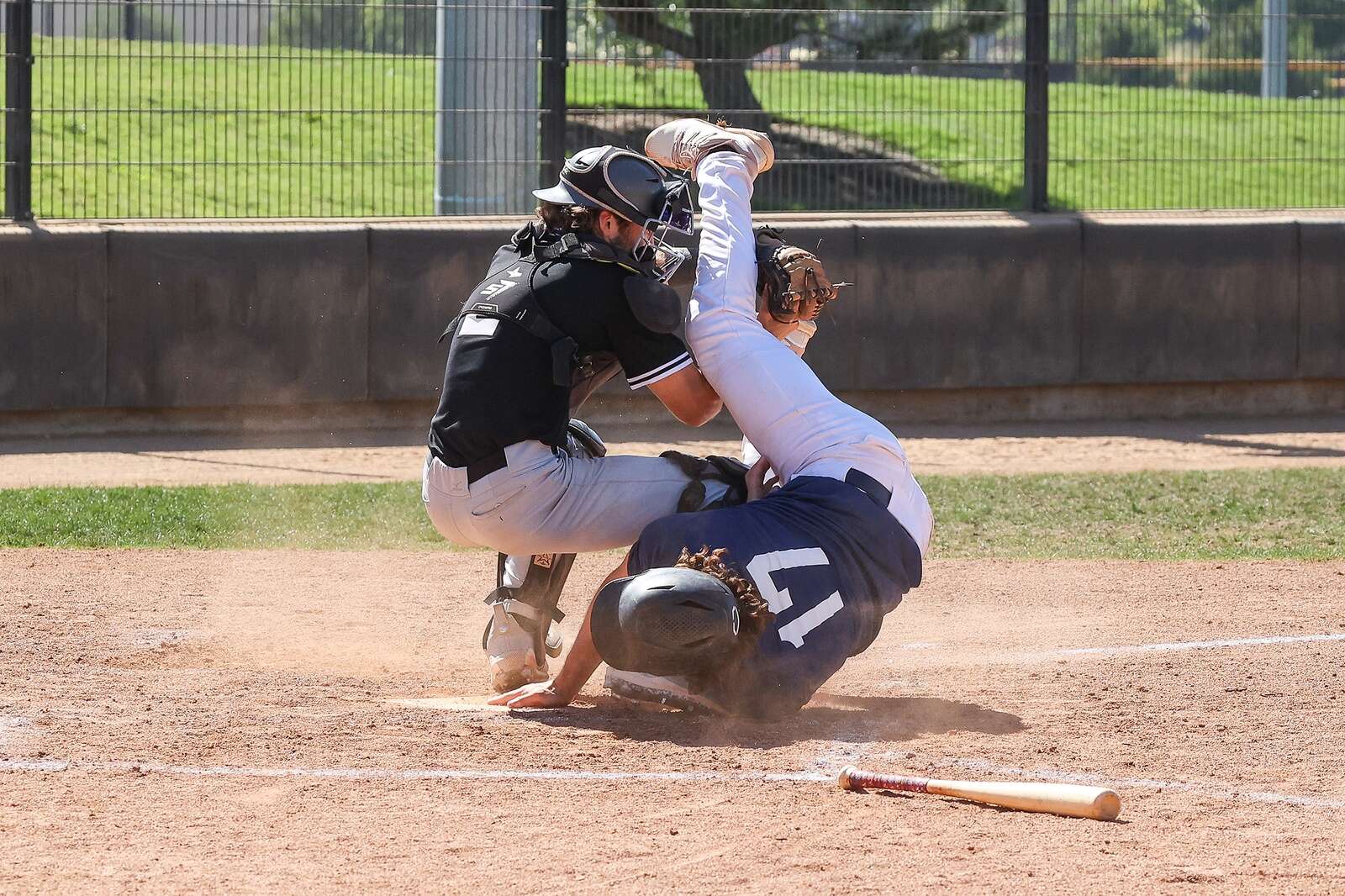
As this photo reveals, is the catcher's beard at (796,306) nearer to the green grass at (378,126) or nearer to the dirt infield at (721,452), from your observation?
the dirt infield at (721,452)

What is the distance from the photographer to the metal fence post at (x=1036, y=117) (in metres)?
12.3

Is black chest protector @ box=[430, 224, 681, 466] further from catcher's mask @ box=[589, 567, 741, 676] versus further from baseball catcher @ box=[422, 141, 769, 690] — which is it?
catcher's mask @ box=[589, 567, 741, 676]

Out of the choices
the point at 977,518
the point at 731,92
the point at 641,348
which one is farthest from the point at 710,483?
the point at 731,92

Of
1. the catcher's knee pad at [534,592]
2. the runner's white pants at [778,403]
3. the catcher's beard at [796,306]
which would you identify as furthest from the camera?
the catcher's knee pad at [534,592]

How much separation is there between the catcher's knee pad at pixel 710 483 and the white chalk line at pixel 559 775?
40.5 inches

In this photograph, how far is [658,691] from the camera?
504 centimetres

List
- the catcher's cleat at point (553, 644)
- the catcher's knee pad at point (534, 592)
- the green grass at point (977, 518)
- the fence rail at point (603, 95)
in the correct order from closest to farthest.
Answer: the catcher's knee pad at point (534, 592) < the catcher's cleat at point (553, 644) < the green grass at point (977, 518) < the fence rail at point (603, 95)

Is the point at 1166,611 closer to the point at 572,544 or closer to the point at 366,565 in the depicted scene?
the point at 572,544

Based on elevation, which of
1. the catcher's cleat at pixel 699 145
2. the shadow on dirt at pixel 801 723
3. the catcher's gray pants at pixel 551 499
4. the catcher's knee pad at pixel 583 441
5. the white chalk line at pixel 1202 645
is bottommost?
the shadow on dirt at pixel 801 723

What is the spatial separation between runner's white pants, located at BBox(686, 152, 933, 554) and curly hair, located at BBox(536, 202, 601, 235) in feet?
1.24

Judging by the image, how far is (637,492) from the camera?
5250 millimetres

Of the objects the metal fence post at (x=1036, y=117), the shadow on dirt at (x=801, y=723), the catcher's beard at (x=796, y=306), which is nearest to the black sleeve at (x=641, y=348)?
the catcher's beard at (x=796, y=306)

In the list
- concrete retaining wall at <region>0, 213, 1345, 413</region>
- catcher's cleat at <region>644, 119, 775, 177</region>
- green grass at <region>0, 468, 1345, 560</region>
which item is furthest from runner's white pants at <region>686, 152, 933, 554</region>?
concrete retaining wall at <region>0, 213, 1345, 413</region>

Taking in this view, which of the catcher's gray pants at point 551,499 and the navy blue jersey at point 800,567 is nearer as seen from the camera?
the navy blue jersey at point 800,567
